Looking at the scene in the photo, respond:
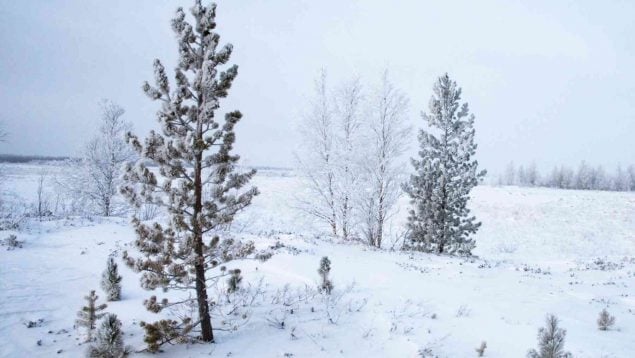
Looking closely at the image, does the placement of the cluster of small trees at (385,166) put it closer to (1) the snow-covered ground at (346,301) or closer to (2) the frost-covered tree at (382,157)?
(2) the frost-covered tree at (382,157)

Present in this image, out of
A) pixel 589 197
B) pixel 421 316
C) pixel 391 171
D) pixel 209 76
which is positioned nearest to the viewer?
pixel 209 76

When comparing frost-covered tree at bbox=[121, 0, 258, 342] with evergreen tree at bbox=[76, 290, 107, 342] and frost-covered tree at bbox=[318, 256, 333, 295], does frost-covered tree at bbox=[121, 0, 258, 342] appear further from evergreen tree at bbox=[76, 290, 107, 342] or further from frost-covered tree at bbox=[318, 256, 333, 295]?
frost-covered tree at bbox=[318, 256, 333, 295]

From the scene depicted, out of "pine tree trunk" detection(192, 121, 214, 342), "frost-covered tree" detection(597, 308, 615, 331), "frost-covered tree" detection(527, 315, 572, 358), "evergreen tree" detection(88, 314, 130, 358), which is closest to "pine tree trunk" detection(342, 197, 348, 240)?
"frost-covered tree" detection(597, 308, 615, 331)

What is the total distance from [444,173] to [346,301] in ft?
36.0

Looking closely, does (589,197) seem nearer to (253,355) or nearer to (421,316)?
(421,316)

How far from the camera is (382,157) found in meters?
19.5

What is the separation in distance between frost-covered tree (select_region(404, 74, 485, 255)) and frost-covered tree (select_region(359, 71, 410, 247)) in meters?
0.91

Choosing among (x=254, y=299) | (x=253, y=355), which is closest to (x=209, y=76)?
(x=253, y=355)

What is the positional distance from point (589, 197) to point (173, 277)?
5462cm

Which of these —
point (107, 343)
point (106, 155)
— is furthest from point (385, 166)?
point (106, 155)

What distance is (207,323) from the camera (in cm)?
670

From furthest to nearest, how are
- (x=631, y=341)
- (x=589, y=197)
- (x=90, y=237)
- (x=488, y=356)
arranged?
(x=589, y=197), (x=90, y=237), (x=631, y=341), (x=488, y=356)

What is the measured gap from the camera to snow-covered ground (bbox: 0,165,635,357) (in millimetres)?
6957

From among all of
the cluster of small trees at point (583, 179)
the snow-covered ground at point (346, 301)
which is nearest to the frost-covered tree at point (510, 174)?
the cluster of small trees at point (583, 179)
